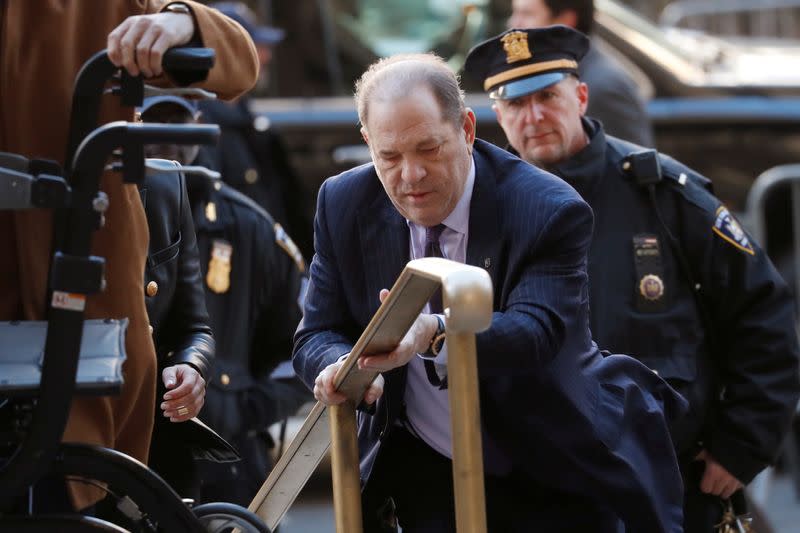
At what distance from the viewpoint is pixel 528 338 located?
9.43ft

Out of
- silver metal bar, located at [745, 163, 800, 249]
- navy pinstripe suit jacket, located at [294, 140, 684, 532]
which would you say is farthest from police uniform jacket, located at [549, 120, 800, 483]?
silver metal bar, located at [745, 163, 800, 249]

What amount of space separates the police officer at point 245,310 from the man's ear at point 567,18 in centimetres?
124

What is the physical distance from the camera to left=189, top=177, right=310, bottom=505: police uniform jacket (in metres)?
4.76

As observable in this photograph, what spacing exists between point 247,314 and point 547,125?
49.2 inches

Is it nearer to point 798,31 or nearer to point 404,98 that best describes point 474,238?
point 404,98

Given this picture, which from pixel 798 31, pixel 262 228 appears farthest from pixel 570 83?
pixel 798 31

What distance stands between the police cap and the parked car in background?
323cm

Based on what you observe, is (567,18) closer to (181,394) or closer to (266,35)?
(266,35)

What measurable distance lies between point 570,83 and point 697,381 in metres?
0.87

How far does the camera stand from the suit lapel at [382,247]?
3.12 metres

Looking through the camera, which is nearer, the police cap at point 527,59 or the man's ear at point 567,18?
the police cap at point 527,59

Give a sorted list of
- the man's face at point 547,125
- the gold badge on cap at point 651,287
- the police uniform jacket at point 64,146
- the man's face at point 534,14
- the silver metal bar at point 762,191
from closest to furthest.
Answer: the police uniform jacket at point 64,146 → the gold badge on cap at point 651,287 → the man's face at point 547,125 → the man's face at point 534,14 → the silver metal bar at point 762,191

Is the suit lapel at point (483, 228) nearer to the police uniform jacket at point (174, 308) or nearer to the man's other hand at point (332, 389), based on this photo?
the man's other hand at point (332, 389)

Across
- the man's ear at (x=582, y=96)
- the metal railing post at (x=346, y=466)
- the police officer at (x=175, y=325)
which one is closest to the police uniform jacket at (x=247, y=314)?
the police officer at (x=175, y=325)
